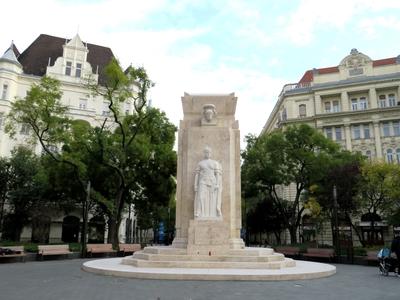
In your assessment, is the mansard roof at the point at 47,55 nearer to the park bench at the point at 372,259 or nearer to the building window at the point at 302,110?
the building window at the point at 302,110

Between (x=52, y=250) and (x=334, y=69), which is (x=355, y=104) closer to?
(x=334, y=69)

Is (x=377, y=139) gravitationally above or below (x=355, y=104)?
below

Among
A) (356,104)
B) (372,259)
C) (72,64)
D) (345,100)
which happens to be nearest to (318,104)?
(345,100)

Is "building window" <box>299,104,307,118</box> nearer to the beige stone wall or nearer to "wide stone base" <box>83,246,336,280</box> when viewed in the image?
the beige stone wall

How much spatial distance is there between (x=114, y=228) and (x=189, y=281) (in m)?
16.5

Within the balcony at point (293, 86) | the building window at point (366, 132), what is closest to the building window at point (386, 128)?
the building window at point (366, 132)

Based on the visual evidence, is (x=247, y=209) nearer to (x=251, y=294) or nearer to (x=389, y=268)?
(x=389, y=268)

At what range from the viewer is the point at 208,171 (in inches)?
535

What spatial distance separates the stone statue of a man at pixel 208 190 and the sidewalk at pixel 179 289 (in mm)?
4033

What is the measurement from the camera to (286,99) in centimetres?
5084

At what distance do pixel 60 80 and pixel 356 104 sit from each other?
36.5m

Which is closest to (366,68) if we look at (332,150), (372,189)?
(332,150)

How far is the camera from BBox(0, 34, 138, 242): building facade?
3956 cm

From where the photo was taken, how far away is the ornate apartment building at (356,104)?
45250mm
